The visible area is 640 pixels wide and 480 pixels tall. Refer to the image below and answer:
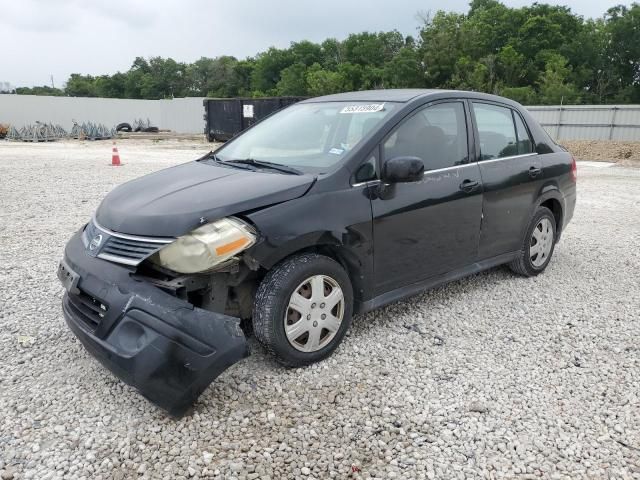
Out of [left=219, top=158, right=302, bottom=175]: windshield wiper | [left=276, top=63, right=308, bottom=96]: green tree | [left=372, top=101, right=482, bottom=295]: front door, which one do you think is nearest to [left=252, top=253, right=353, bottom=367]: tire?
[left=372, top=101, right=482, bottom=295]: front door

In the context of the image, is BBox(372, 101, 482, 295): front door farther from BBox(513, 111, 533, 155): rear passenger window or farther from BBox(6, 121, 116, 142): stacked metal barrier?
BBox(6, 121, 116, 142): stacked metal barrier

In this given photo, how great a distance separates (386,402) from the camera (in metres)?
2.95

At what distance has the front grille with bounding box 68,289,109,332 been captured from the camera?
9.23 feet

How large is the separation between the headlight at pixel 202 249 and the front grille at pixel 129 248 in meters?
0.05

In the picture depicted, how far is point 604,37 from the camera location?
175ft

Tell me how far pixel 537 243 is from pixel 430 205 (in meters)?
1.74

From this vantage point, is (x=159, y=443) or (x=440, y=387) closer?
(x=159, y=443)

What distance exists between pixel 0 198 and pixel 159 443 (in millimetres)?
8283

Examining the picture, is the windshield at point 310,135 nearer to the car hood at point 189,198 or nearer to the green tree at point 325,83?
the car hood at point 189,198

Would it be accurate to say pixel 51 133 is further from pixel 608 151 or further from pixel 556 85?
pixel 556 85

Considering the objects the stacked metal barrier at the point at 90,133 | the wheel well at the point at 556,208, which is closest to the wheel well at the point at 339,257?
the wheel well at the point at 556,208

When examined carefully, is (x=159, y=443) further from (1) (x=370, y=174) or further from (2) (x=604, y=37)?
(2) (x=604, y=37)

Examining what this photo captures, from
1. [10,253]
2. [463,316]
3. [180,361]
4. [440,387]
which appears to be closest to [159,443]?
[180,361]

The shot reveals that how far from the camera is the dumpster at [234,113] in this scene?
25.0 metres
